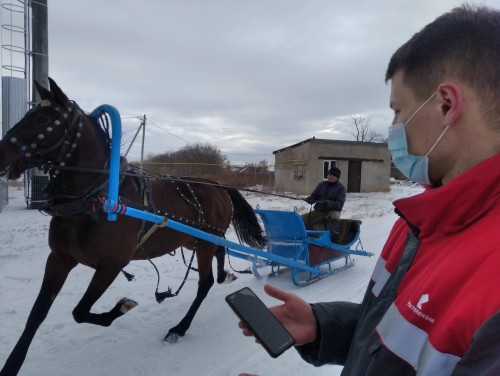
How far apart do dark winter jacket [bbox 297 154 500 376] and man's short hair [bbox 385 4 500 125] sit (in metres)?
0.19

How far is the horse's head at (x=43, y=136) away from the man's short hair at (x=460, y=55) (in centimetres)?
230

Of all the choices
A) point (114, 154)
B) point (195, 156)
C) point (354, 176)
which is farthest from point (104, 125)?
point (195, 156)

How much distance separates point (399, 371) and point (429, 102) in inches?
26.4

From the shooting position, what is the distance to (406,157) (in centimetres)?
101

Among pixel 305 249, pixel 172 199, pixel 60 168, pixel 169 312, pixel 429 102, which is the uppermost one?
pixel 429 102

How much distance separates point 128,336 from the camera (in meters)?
3.29

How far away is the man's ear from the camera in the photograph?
0.80m

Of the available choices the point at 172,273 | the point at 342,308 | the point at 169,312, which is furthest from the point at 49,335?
the point at 342,308

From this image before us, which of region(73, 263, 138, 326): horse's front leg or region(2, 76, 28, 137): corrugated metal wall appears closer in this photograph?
region(73, 263, 138, 326): horse's front leg

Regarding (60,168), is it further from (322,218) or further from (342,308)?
(322,218)

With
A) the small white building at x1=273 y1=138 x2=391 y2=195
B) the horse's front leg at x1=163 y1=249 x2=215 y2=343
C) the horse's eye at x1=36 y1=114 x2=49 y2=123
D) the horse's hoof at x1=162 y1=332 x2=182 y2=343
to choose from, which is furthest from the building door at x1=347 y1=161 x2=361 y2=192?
the horse's eye at x1=36 y1=114 x2=49 y2=123

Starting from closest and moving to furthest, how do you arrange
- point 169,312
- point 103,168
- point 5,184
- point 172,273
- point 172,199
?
point 103,168 < point 172,199 < point 169,312 < point 172,273 < point 5,184

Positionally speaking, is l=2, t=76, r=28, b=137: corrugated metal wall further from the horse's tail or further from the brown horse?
the brown horse

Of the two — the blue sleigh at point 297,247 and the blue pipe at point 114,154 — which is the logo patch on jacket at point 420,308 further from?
the blue sleigh at point 297,247
